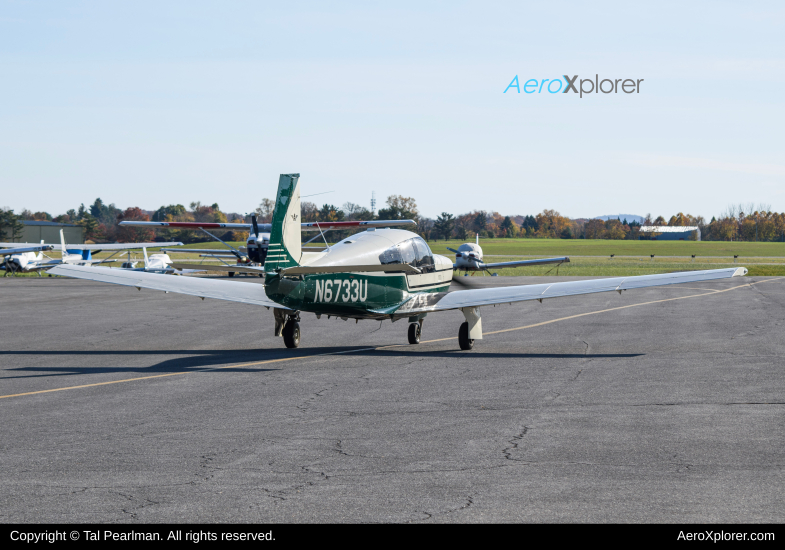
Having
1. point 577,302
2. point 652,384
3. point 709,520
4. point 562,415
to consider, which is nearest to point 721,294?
point 577,302

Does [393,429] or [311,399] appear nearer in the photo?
[393,429]

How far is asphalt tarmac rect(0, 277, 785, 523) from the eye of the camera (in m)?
6.26

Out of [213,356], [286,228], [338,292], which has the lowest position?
[213,356]

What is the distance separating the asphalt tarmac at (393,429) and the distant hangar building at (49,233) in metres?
154

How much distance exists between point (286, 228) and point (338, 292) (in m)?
1.75

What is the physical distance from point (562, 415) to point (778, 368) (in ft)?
21.5

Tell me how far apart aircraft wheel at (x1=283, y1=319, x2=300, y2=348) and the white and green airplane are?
0.08 feet

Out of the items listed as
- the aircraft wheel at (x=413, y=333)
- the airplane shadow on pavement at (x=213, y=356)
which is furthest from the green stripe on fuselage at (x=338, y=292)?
the aircraft wheel at (x=413, y=333)

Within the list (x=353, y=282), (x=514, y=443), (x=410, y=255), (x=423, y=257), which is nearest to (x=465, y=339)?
(x=423, y=257)

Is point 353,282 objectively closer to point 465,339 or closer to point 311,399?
point 465,339

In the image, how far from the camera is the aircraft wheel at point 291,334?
17.9 meters

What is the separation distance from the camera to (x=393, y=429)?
9250 millimetres

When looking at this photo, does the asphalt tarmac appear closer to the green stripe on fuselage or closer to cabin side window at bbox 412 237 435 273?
the green stripe on fuselage
